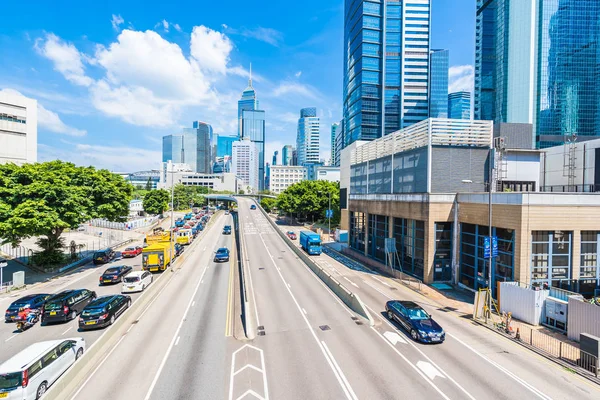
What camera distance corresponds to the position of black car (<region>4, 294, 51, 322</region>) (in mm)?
20250

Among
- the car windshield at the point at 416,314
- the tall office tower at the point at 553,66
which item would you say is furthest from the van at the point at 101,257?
the tall office tower at the point at 553,66

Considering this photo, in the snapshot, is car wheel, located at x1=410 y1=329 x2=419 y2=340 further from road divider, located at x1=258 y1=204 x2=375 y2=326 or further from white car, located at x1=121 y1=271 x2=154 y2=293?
white car, located at x1=121 y1=271 x2=154 y2=293

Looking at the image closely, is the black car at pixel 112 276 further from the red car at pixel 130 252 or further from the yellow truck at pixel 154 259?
Answer: the red car at pixel 130 252

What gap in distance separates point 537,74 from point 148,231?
517 feet

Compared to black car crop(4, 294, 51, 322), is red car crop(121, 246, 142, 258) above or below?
below

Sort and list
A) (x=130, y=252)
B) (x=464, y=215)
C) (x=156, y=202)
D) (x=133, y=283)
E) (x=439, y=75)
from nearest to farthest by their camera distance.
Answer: (x=133, y=283) → (x=464, y=215) → (x=130, y=252) → (x=156, y=202) → (x=439, y=75)

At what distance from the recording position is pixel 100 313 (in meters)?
19.2

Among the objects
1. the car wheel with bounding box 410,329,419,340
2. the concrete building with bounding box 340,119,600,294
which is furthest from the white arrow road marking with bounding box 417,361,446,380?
the concrete building with bounding box 340,119,600,294

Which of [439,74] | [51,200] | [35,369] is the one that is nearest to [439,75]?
[439,74]

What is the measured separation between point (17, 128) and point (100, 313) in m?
55.8

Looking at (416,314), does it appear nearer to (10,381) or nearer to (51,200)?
(10,381)

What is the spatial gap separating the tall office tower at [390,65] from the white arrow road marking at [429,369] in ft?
A: 433

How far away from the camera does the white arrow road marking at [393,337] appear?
17766 millimetres

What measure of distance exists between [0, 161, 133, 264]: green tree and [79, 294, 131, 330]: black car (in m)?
14.5
